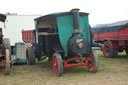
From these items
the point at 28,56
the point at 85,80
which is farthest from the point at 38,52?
the point at 85,80

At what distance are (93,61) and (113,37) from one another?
376 centimetres

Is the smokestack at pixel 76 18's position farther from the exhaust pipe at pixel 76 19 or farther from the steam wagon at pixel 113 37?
the steam wagon at pixel 113 37

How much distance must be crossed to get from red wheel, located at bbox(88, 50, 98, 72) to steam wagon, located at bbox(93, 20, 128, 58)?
252 cm

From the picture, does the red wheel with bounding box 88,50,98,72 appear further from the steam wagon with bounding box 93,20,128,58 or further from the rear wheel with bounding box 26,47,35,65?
the rear wheel with bounding box 26,47,35,65

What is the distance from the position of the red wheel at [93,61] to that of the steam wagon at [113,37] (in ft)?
8.26

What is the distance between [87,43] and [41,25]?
107 inches

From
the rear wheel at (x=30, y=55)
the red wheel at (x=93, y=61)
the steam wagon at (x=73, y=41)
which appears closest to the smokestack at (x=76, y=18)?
the steam wagon at (x=73, y=41)

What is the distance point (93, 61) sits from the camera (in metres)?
6.59

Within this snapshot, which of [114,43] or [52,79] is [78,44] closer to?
[52,79]

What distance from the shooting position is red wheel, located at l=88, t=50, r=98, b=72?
6.45 m

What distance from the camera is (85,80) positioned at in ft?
18.5

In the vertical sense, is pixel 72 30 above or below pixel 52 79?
above

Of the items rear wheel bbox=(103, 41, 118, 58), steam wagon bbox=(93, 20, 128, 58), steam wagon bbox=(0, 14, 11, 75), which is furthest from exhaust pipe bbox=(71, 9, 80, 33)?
rear wheel bbox=(103, 41, 118, 58)

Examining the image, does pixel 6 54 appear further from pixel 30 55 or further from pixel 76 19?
pixel 76 19
